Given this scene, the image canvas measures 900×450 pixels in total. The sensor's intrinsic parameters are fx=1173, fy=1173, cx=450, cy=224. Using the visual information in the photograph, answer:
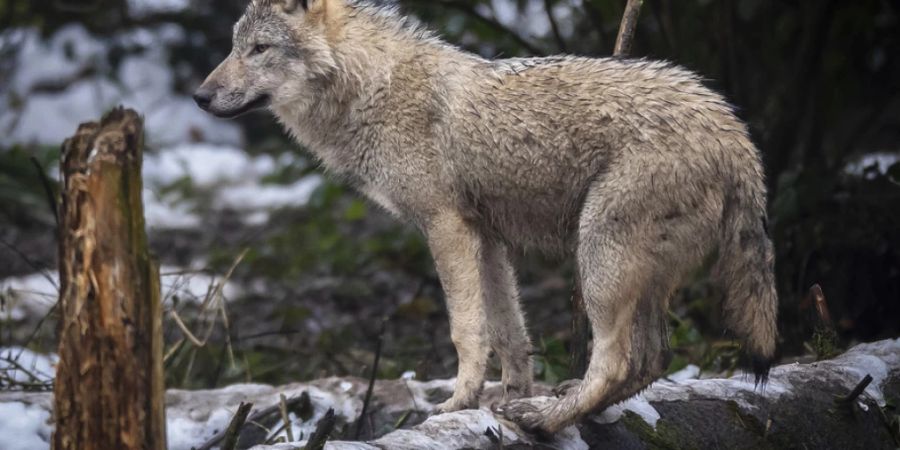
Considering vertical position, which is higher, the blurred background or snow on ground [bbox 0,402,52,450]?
the blurred background

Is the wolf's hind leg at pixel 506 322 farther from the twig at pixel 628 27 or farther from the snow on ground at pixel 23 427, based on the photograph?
the snow on ground at pixel 23 427

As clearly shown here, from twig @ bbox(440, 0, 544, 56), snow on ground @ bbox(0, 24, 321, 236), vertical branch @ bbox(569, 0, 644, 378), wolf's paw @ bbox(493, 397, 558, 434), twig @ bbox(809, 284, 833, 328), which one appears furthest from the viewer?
snow on ground @ bbox(0, 24, 321, 236)

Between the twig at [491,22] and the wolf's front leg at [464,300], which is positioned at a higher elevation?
the twig at [491,22]

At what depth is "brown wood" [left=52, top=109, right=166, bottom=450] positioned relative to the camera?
305cm

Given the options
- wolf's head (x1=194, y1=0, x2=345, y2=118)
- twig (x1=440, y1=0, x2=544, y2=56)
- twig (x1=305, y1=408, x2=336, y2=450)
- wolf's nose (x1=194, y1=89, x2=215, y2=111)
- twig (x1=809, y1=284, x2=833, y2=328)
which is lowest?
twig (x1=305, y1=408, x2=336, y2=450)

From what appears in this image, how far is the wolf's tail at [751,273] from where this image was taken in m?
4.33

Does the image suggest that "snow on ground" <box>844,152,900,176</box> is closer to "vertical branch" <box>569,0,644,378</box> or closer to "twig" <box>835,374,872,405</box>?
"vertical branch" <box>569,0,644,378</box>

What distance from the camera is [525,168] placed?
4.66 meters

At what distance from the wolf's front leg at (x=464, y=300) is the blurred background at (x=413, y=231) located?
1.92 feet

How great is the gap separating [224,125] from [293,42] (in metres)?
10.9

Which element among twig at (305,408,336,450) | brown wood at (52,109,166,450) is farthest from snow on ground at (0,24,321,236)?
brown wood at (52,109,166,450)

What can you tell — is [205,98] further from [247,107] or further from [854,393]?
[854,393]

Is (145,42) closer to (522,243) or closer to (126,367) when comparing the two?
(522,243)

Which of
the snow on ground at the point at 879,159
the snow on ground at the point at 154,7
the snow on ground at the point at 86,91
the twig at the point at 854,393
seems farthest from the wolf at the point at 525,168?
the snow on ground at the point at 86,91
